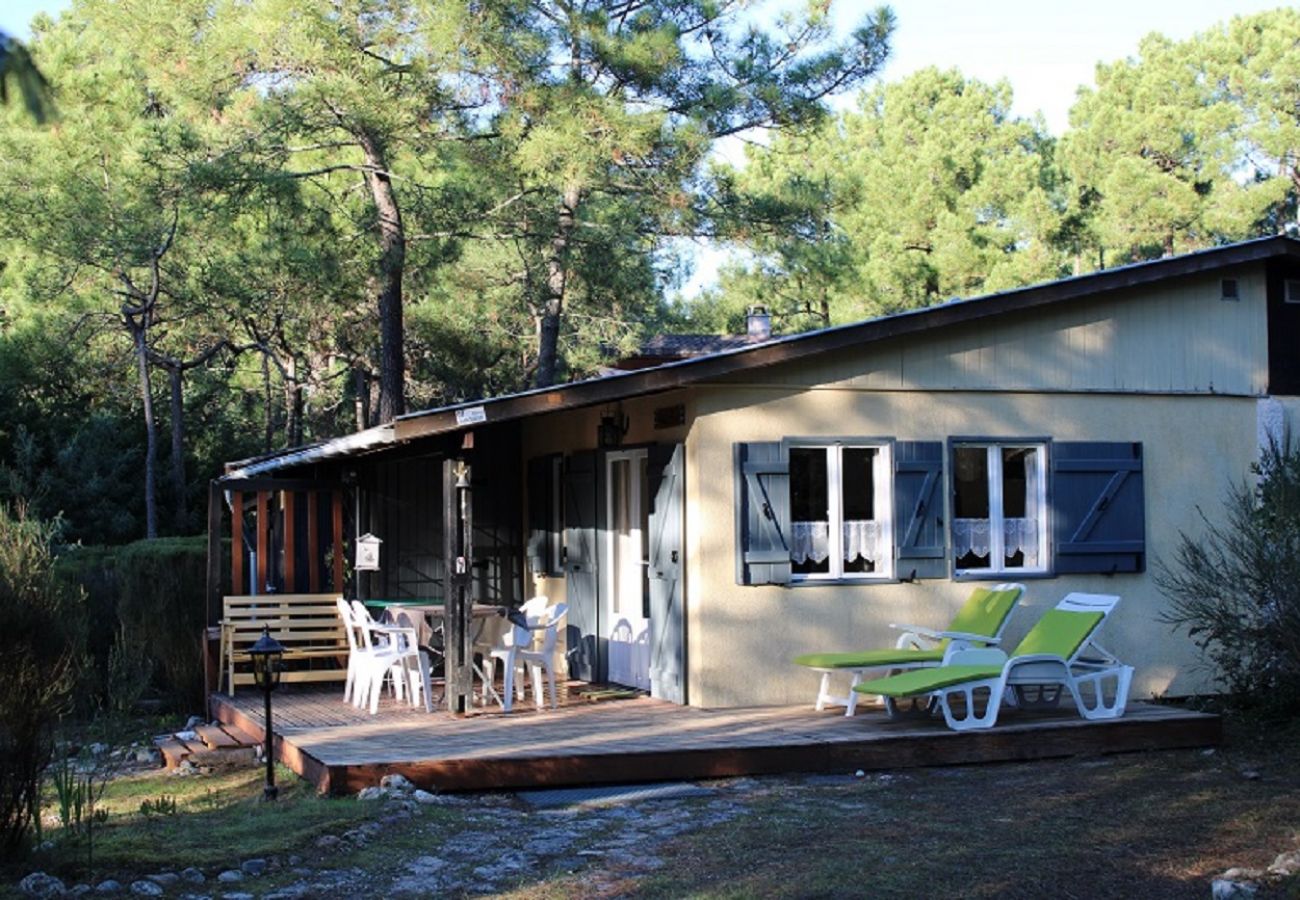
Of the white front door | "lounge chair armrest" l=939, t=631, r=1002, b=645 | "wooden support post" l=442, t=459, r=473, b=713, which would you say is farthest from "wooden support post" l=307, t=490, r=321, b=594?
"lounge chair armrest" l=939, t=631, r=1002, b=645

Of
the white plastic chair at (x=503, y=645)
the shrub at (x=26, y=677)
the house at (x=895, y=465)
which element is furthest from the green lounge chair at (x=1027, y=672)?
the shrub at (x=26, y=677)

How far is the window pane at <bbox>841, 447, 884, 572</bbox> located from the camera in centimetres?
1090

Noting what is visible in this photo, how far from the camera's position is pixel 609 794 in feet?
27.6

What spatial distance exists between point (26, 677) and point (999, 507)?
24.1ft

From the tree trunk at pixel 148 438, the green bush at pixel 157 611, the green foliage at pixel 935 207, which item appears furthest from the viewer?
the green foliage at pixel 935 207

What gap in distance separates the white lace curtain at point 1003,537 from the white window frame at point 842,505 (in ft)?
1.94

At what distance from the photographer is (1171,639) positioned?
11.8m

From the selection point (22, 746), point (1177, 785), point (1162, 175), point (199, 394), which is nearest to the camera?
point (22, 746)

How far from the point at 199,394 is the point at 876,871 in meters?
20.0

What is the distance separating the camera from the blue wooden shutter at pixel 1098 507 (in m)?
11.4

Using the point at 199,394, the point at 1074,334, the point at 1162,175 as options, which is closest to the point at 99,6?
the point at 199,394

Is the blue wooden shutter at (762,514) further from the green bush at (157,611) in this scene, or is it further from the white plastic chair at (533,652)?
the green bush at (157,611)

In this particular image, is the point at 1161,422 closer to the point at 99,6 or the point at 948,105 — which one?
the point at 99,6

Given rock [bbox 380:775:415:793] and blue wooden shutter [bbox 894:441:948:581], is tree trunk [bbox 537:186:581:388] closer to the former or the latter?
blue wooden shutter [bbox 894:441:948:581]
